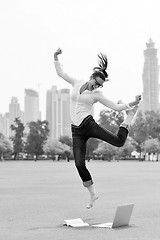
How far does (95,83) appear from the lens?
7570 mm

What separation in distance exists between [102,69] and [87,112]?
0.70 meters

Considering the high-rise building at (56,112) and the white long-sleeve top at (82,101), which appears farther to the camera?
the high-rise building at (56,112)

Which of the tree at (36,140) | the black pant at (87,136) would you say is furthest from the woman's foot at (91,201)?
the tree at (36,140)

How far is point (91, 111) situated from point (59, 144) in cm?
10140

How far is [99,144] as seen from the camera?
111 meters

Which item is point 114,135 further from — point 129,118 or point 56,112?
point 56,112

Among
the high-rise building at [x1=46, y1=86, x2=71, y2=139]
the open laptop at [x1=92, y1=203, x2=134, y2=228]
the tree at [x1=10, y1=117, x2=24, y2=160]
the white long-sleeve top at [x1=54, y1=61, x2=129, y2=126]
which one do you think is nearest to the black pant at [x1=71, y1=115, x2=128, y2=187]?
the white long-sleeve top at [x1=54, y1=61, x2=129, y2=126]

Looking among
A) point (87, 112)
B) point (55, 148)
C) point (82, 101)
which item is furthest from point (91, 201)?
point (55, 148)

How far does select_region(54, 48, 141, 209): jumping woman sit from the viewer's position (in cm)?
734

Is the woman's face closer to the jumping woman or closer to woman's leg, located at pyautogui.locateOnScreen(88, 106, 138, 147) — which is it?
the jumping woman

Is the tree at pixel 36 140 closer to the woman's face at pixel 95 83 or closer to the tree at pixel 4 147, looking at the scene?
the tree at pixel 4 147

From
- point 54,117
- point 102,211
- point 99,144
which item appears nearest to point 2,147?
point 99,144

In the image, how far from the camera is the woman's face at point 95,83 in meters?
7.50

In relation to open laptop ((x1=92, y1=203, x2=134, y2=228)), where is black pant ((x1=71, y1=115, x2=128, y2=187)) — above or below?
above
